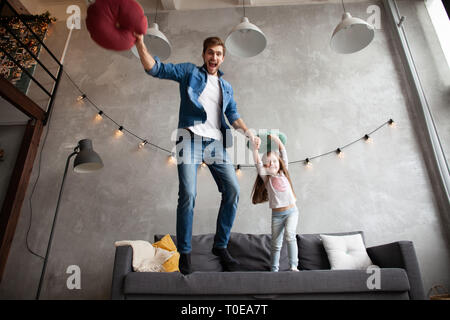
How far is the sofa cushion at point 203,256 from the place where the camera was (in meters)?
2.74

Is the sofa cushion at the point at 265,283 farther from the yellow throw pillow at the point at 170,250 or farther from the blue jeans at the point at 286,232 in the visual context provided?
the yellow throw pillow at the point at 170,250

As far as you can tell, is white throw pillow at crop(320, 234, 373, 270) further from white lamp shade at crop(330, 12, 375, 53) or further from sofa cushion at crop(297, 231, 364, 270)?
white lamp shade at crop(330, 12, 375, 53)

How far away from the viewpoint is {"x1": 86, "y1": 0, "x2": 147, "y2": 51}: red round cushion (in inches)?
56.1

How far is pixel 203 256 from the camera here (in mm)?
2801

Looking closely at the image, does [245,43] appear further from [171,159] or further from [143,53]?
[171,159]

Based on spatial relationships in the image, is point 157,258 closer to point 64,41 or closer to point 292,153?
point 292,153

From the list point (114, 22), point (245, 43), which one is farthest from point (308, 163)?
point (114, 22)

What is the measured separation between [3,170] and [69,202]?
1111 millimetres

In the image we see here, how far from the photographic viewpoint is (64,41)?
4.77m

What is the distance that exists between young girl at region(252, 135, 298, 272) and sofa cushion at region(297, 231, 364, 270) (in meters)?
0.48

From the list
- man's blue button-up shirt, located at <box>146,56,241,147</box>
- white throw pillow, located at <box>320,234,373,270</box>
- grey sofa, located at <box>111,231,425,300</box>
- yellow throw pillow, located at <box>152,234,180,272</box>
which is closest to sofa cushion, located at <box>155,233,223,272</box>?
yellow throw pillow, located at <box>152,234,180,272</box>

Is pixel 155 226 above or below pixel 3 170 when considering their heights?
below

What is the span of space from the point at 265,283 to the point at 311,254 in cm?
109
